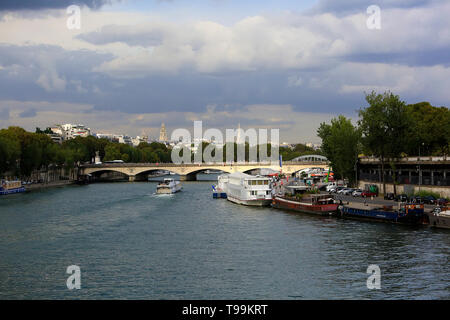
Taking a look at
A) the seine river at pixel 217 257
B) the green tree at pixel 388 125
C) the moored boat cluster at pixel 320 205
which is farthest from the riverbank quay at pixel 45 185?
the green tree at pixel 388 125

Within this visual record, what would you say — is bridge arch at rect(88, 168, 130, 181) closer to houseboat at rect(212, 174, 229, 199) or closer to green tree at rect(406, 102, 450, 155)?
houseboat at rect(212, 174, 229, 199)

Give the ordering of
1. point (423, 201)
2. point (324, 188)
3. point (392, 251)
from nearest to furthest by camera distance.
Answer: point (392, 251) → point (423, 201) → point (324, 188)

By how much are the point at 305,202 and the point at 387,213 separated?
1257cm

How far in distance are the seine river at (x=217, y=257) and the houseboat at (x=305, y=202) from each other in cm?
190

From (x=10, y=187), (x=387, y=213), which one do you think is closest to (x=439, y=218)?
(x=387, y=213)

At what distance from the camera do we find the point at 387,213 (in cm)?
4522

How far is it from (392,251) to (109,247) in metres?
17.2

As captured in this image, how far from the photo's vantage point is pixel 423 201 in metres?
51.7

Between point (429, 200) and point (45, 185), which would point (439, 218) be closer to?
point (429, 200)

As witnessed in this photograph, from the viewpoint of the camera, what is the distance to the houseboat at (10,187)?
279ft
